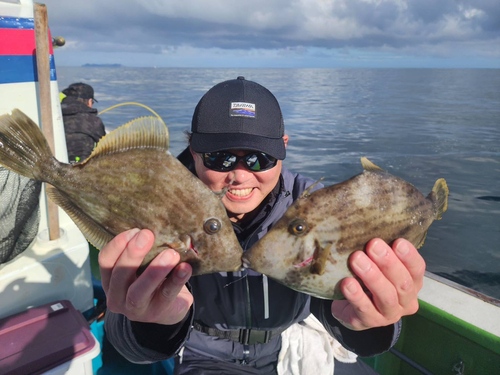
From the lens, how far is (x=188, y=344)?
315 centimetres

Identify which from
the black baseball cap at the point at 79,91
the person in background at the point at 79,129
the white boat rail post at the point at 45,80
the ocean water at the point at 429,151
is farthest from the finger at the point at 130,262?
the black baseball cap at the point at 79,91

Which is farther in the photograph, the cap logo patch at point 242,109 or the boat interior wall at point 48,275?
the boat interior wall at point 48,275

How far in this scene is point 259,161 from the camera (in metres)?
2.62

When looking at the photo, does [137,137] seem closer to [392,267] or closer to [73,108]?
[392,267]

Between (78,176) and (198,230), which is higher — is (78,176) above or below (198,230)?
above

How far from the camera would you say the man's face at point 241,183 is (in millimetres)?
2605

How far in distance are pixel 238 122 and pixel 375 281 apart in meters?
1.45

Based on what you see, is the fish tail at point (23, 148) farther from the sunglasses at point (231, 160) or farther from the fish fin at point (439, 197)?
the fish fin at point (439, 197)

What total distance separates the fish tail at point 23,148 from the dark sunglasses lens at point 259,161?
1251 millimetres

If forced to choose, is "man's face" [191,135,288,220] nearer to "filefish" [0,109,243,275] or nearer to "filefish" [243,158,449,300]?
"filefish" [0,109,243,275]

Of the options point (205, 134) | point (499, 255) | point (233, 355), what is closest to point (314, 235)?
point (205, 134)

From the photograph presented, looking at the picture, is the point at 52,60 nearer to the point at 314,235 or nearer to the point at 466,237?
the point at 314,235

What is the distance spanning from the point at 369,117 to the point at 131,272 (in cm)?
2697

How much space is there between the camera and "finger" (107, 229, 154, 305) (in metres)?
1.92
